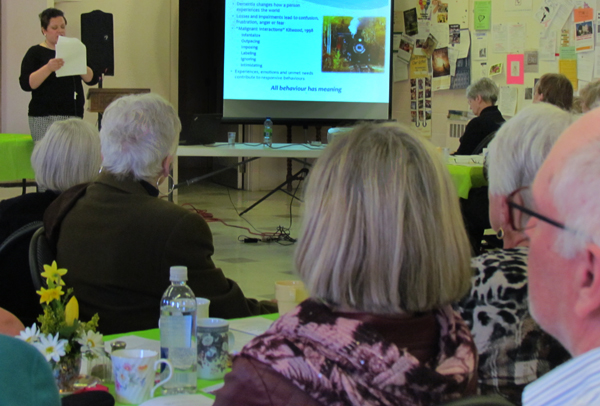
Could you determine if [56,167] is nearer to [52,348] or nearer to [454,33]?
[52,348]

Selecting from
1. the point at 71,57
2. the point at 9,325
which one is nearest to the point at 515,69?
the point at 71,57

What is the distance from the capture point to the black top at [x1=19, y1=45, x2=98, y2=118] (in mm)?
5395

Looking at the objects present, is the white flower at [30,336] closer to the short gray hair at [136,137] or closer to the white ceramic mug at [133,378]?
the white ceramic mug at [133,378]

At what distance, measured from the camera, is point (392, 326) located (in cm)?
99

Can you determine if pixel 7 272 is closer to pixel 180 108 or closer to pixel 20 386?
pixel 20 386

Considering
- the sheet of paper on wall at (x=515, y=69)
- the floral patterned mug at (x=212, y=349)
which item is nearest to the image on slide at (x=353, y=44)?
the sheet of paper on wall at (x=515, y=69)

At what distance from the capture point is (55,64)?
5148 mm

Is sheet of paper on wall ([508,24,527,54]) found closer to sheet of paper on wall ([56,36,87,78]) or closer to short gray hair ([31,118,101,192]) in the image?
sheet of paper on wall ([56,36,87,78])

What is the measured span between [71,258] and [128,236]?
20 centimetres

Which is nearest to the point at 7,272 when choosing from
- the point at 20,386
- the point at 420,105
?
the point at 20,386

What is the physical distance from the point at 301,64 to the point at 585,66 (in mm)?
2434

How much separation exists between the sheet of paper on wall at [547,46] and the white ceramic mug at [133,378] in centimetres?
536

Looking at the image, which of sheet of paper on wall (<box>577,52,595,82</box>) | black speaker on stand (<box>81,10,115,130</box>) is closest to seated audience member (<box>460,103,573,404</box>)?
sheet of paper on wall (<box>577,52,595,82</box>)

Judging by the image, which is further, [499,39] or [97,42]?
[97,42]
